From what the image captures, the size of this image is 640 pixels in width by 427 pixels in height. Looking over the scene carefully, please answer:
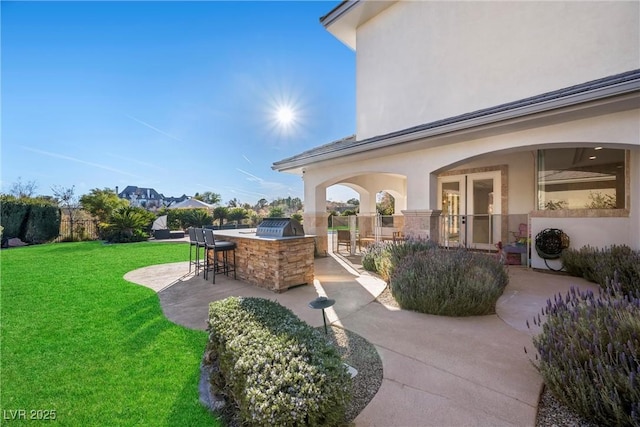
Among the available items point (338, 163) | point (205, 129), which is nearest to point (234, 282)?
point (338, 163)

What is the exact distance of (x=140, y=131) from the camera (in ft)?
58.3

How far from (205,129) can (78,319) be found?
632 inches

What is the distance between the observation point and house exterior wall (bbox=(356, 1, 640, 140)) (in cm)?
610

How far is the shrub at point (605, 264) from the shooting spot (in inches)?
192

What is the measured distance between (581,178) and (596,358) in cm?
758

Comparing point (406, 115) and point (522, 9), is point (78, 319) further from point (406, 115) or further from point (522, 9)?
point (522, 9)

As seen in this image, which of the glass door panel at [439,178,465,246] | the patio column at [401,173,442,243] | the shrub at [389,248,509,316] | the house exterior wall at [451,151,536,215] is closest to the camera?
the shrub at [389,248,509,316]

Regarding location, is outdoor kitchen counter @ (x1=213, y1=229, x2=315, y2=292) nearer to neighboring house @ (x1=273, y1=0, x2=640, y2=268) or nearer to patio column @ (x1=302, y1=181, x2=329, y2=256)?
neighboring house @ (x1=273, y1=0, x2=640, y2=268)

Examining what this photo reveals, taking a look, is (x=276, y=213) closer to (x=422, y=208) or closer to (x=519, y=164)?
(x=422, y=208)

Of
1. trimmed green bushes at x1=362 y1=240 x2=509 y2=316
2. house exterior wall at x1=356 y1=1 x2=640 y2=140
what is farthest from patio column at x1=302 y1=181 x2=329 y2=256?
trimmed green bushes at x1=362 y1=240 x2=509 y2=316

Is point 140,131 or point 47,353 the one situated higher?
point 140,131

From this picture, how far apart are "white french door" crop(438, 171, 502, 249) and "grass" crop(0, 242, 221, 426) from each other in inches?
392

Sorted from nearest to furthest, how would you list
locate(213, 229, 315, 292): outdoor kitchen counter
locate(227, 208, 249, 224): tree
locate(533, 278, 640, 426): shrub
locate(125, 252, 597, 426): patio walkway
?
locate(533, 278, 640, 426): shrub
locate(125, 252, 597, 426): patio walkway
locate(213, 229, 315, 292): outdoor kitchen counter
locate(227, 208, 249, 224): tree

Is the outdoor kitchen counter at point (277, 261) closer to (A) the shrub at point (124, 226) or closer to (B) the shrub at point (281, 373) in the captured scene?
(B) the shrub at point (281, 373)
